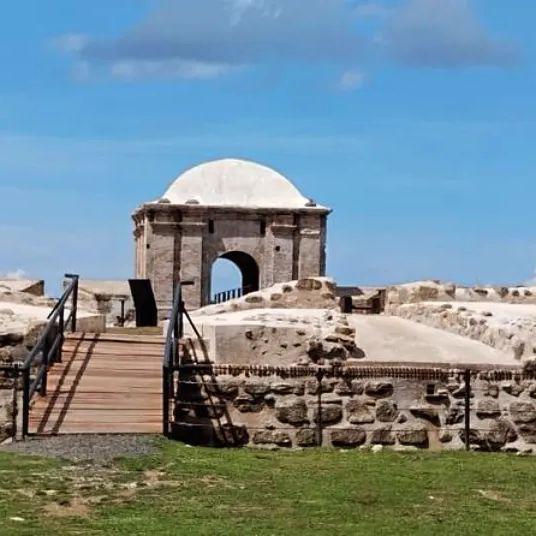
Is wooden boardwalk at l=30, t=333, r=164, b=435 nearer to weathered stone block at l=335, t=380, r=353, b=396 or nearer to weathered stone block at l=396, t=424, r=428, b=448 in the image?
weathered stone block at l=335, t=380, r=353, b=396

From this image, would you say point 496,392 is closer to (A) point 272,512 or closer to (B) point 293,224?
(A) point 272,512

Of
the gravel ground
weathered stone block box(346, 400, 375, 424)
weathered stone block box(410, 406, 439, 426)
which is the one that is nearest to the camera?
the gravel ground

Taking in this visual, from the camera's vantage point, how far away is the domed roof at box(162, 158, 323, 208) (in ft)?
113

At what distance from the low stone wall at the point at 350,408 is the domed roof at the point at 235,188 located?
21835mm

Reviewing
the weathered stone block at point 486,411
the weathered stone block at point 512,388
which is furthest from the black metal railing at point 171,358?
the weathered stone block at point 512,388

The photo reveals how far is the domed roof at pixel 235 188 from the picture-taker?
34.5 metres

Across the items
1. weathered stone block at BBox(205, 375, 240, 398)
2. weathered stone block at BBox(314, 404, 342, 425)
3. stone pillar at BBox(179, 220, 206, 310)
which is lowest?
weathered stone block at BBox(314, 404, 342, 425)

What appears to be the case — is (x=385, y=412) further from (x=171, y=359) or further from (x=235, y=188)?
(x=235, y=188)

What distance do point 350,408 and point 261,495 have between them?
3.35 m

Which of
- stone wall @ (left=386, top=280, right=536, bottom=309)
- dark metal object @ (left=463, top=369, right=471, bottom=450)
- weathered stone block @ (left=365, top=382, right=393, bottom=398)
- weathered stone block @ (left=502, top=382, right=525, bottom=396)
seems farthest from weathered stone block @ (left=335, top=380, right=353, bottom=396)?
stone wall @ (left=386, top=280, right=536, bottom=309)

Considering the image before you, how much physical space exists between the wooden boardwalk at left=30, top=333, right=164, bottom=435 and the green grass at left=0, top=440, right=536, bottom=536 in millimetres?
1004

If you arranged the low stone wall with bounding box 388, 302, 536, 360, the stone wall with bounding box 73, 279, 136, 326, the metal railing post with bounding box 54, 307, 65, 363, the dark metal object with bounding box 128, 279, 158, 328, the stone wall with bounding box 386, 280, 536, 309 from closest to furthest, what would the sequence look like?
the low stone wall with bounding box 388, 302, 536, 360 < the metal railing post with bounding box 54, 307, 65, 363 < the stone wall with bounding box 386, 280, 536, 309 < the dark metal object with bounding box 128, 279, 158, 328 < the stone wall with bounding box 73, 279, 136, 326

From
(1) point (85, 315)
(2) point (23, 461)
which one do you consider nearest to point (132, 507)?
(2) point (23, 461)

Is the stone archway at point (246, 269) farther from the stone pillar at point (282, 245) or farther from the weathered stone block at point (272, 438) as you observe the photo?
the weathered stone block at point (272, 438)
